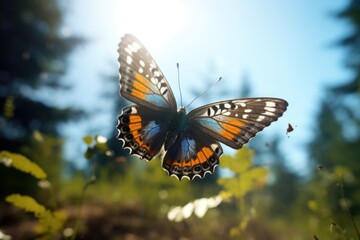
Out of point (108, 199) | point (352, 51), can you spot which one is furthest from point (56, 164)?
point (352, 51)

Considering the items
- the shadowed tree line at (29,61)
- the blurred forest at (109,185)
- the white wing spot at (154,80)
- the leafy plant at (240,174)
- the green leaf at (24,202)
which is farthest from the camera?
the shadowed tree line at (29,61)

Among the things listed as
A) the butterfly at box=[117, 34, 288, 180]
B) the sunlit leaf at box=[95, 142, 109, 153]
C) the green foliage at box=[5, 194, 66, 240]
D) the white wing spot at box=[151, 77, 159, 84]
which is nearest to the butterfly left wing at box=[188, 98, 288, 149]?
the butterfly at box=[117, 34, 288, 180]

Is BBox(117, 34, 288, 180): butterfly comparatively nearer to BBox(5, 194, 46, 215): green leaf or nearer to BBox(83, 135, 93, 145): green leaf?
BBox(83, 135, 93, 145): green leaf

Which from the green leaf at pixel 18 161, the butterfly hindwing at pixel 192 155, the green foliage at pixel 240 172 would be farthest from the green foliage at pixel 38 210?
the green foliage at pixel 240 172

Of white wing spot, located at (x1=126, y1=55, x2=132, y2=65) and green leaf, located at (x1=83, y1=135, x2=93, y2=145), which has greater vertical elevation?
white wing spot, located at (x1=126, y1=55, x2=132, y2=65)

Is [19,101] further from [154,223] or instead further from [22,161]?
[22,161]

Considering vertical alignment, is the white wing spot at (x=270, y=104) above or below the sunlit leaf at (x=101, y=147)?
above

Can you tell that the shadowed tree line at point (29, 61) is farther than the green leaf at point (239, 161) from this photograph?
Yes

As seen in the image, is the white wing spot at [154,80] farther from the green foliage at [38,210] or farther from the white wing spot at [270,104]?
the green foliage at [38,210]
